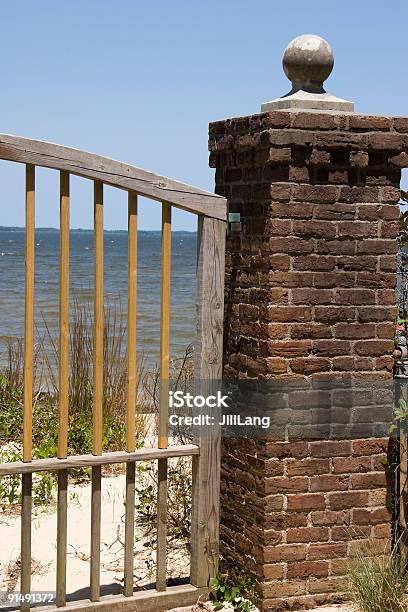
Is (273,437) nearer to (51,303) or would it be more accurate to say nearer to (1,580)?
(1,580)

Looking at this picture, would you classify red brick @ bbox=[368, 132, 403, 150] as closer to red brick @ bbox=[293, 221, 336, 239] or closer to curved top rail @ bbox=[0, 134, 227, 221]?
red brick @ bbox=[293, 221, 336, 239]

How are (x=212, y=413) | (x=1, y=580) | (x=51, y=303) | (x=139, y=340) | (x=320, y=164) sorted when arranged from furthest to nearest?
(x=51, y=303)
(x=139, y=340)
(x=1, y=580)
(x=212, y=413)
(x=320, y=164)

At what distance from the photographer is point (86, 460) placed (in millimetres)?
4391

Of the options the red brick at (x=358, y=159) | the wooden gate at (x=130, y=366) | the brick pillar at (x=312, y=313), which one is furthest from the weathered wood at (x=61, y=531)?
the red brick at (x=358, y=159)

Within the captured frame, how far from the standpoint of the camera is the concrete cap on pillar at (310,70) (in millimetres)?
4438

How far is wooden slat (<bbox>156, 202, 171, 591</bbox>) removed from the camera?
446 cm

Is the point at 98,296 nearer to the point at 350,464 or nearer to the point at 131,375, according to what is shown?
the point at 131,375

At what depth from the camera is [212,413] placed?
4.65 meters

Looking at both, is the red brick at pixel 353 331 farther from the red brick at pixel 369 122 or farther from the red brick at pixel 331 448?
the red brick at pixel 369 122

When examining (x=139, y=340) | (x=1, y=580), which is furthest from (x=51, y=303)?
(x=1, y=580)

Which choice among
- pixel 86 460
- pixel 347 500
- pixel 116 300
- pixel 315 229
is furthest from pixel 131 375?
pixel 116 300

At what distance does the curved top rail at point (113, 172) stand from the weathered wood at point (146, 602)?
1881mm

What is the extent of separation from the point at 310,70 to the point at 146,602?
8.96 ft

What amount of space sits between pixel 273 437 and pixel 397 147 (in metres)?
1.51
